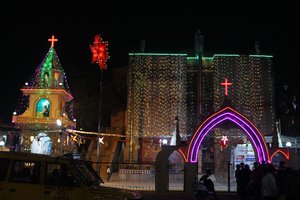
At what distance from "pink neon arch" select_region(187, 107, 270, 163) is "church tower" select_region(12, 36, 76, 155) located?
11.9 meters

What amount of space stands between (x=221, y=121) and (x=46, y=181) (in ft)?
38.9

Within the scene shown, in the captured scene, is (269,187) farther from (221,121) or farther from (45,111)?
(45,111)

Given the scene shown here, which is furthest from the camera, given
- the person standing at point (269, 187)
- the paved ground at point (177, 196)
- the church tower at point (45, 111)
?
the church tower at point (45, 111)

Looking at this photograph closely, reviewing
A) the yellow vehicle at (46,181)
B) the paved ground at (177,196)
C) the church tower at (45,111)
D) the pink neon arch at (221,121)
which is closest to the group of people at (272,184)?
the paved ground at (177,196)

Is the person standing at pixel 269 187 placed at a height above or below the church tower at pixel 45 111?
below

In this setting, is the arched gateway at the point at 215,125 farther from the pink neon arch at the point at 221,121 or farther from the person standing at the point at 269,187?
the person standing at the point at 269,187

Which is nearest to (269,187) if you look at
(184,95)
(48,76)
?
(48,76)

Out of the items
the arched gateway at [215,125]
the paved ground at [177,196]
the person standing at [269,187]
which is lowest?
the paved ground at [177,196]

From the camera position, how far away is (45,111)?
2953 centimetres

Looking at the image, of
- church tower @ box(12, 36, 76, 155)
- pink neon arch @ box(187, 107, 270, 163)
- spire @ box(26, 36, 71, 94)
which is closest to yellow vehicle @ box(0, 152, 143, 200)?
pink neon arch @ box(187, 107, 270, 163)

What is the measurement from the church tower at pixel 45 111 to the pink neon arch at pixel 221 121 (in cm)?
1185

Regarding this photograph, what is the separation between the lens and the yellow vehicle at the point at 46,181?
9.06m

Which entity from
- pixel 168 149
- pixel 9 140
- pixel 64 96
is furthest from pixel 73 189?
pixel 9 140

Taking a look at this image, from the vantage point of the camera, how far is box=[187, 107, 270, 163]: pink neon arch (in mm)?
19203
